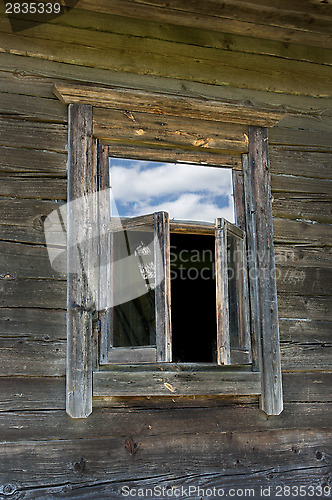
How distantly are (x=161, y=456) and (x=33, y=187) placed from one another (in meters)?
1.48

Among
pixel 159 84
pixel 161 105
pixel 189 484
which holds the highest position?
pixel 159 84

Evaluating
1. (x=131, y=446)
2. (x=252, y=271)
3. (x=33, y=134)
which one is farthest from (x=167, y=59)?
(x=131, y=446)

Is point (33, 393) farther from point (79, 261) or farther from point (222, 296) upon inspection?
point (222, 296)

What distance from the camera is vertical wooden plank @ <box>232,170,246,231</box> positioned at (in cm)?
305

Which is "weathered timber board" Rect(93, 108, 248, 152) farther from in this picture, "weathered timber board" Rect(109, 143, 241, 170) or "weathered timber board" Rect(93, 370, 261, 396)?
"weathered timber board" Rect(93, 370, 261, 396)

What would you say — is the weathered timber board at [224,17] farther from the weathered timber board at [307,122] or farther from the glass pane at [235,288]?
the glass pane at [235,288]

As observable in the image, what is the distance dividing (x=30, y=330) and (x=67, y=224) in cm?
55

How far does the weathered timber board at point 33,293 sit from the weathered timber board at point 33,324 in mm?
28

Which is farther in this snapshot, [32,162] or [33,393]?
[32,162]

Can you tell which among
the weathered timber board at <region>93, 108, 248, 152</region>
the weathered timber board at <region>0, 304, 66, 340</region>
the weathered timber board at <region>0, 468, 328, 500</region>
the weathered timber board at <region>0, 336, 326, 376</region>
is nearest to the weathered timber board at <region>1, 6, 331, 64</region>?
the weathered timber board at <region>93, 108, 248, 152</region>

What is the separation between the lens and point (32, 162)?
2.74 m

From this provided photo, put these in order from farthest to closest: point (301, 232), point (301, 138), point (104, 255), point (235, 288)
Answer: point (301, 138), point (301, 232), point (235, 288), point (104, 255)

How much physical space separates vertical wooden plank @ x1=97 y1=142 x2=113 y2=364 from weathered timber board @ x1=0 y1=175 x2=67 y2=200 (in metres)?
0.21

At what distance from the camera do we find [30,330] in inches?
101
